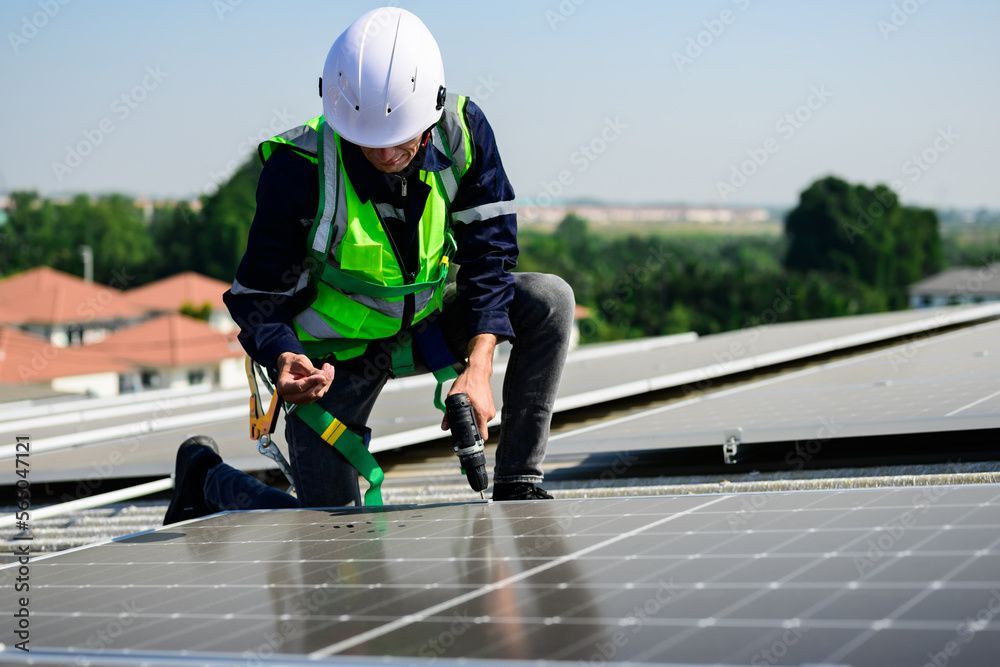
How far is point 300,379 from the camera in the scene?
484cm

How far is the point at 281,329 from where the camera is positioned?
16.7 ft

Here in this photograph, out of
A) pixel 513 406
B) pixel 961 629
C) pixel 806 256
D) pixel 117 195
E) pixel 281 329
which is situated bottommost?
pixel 961 629

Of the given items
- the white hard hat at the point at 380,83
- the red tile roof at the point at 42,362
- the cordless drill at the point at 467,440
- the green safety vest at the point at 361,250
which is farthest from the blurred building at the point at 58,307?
the cordless drill at the point at 467,440

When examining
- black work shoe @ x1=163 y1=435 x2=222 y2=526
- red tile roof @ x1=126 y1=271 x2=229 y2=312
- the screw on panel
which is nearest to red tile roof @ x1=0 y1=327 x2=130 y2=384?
red tile roof @ x1=126 y1=271 x2=229 y2=312

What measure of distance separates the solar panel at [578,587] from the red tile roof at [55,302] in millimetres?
73681

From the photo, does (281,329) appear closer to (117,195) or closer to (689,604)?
(689,604)

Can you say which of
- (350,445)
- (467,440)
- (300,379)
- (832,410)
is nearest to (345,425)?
(350,445)

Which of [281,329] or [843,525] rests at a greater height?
[281,329]

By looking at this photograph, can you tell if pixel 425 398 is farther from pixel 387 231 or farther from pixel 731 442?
pixel 387 231

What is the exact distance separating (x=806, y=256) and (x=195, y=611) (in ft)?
396

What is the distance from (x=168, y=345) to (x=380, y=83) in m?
64.7

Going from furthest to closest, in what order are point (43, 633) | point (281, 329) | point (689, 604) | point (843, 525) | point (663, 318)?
point (663, 318), point (281, 329), point (843, 525), point (43, 633), point (689, 604)

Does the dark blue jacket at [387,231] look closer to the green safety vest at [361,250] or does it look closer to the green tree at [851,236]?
the green safety vest at [361,250]

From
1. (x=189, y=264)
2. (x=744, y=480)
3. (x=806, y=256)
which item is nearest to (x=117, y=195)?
(x=189, y=264)
